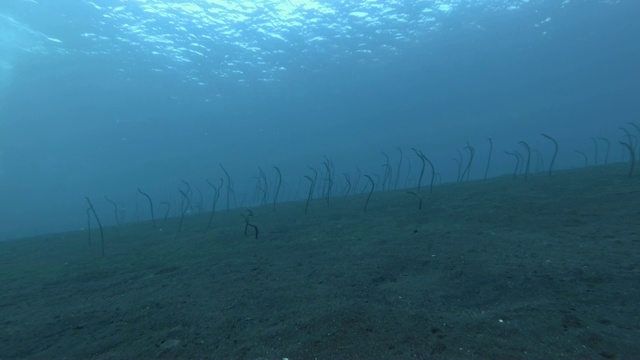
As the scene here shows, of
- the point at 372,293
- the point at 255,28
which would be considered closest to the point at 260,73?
the point at 255,28

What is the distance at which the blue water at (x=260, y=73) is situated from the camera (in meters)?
23.4

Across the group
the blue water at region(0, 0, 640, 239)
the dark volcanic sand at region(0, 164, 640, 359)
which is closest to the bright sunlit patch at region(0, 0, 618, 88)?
the blue water at region(0, 0, 640, 239)

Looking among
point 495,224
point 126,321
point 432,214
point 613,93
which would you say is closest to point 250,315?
point 126,321

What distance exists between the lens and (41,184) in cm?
8419

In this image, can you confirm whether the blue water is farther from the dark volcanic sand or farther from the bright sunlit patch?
the dark volcanic sand

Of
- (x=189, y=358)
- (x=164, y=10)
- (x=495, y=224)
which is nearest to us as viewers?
(x=189, y=358)

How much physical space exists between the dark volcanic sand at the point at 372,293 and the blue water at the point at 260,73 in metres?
9.82

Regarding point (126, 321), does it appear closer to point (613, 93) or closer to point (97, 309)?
point (97, 309)

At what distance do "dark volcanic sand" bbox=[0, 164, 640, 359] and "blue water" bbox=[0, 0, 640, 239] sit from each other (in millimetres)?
9818

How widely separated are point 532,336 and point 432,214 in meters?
4.81

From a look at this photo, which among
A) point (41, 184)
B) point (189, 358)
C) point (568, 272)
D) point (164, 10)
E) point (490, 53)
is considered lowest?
point (189, 358)

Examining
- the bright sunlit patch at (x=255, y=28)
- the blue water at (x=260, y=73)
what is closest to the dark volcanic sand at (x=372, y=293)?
the blue water at (x=260, y=73)

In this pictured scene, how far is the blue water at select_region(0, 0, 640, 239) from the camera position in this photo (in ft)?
76.8

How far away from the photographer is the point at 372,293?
3332mm
